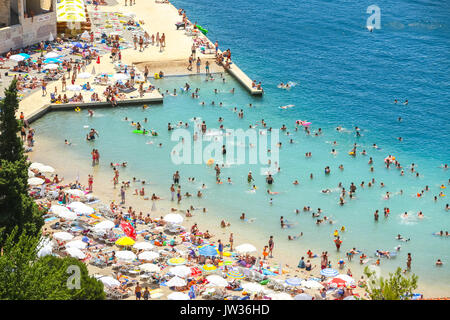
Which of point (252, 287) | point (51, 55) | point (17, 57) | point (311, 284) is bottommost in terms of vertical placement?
point (311, 284)

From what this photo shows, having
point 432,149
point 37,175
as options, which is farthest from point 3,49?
point 432,149

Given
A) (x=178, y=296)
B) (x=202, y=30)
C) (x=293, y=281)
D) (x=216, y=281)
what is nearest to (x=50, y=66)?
(x=202, y=30)

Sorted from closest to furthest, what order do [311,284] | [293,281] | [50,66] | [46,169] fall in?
1. [311,284]
2. [293,281]
3. [46,169]
4. [50,66]

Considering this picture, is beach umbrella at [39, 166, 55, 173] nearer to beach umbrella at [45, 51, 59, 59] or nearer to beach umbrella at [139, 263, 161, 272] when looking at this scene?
beach umbrella at [139, 263, 161, 272]

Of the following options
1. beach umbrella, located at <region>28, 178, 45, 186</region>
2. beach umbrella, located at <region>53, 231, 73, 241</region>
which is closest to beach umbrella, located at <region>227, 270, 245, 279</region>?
beach umbrella, located at <region>53, 231, 73, 241</region>

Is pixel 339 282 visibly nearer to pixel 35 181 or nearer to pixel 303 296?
pixel 303 296

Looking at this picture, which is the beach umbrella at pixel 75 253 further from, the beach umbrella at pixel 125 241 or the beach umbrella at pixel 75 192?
the beach umbrella at pixel 75 192
